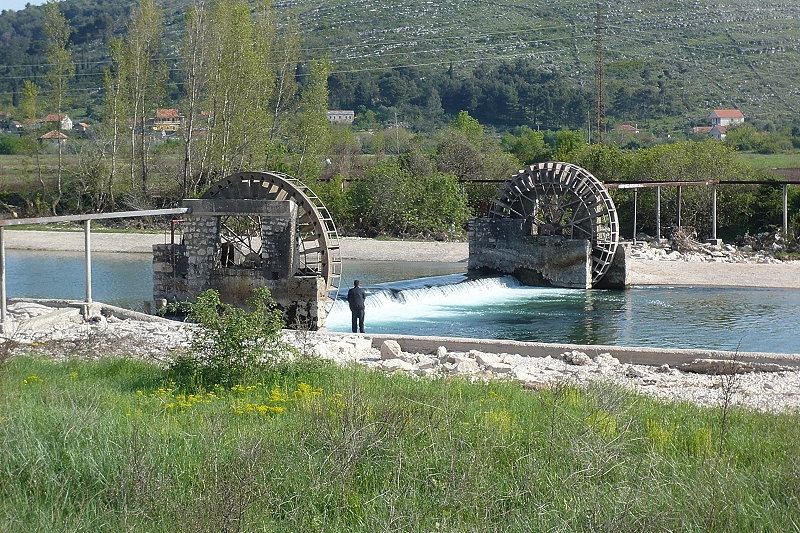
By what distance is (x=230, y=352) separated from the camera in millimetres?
11641

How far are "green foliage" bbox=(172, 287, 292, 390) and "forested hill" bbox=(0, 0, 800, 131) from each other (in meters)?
70.4

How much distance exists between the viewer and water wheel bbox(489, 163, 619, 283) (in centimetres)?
2988

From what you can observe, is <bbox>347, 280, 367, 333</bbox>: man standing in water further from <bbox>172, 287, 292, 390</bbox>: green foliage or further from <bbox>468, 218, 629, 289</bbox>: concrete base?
<bbox>468, 218, 629, 289</bbox>: concrete base

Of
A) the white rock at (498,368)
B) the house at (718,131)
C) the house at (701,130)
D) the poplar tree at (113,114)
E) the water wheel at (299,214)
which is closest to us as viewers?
the white rock at (498,368)

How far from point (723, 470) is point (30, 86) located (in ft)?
157

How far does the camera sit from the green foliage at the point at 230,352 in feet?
37.8

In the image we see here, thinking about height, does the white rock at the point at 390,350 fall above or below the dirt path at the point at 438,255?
below

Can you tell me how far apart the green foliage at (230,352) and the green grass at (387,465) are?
1.30 m

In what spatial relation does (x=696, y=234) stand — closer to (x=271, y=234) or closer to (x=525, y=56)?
(x=271, y=234)

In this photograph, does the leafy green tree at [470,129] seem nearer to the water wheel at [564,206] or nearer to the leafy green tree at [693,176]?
the leafy green tree at [693,176]

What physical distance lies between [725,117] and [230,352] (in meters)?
78.7

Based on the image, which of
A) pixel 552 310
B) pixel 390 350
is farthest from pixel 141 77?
pixel 390 350

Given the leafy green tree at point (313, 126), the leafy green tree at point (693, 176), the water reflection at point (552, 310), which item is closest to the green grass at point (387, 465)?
the water reflection at point (552, 310)

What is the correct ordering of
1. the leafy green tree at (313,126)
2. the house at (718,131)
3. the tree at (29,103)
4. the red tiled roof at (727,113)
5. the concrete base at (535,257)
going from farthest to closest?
the red tiled roof at (727,113) < the house at (718,131) < the tree at (29,103) < the leafy green tree at (313,126) < the concrete base at (535,257)
